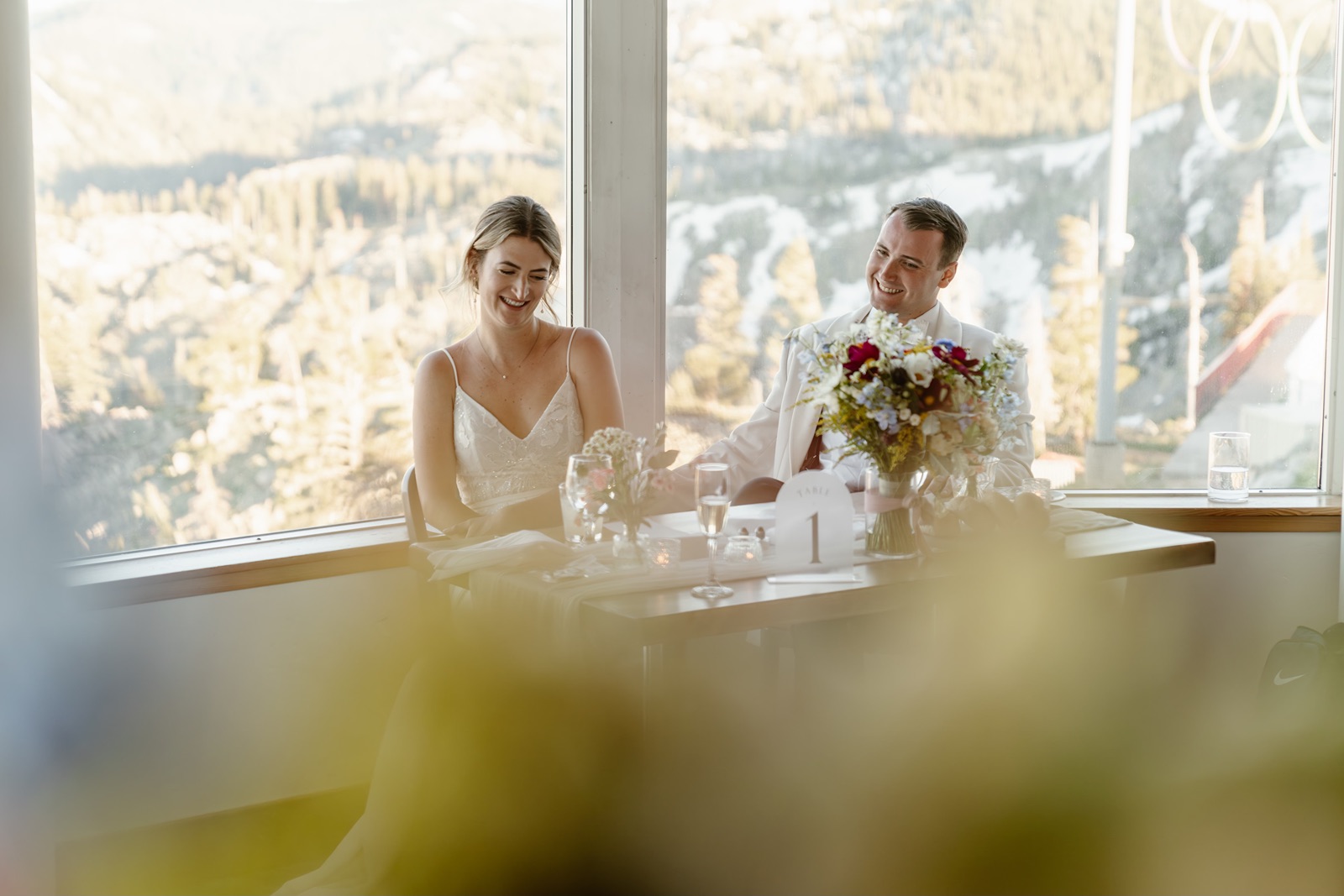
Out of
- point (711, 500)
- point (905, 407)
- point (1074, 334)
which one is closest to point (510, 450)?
point (711, 500)

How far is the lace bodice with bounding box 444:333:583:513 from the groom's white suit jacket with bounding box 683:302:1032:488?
14.8 inches

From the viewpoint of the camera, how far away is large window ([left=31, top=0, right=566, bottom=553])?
2.48 metres

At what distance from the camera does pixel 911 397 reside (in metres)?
2.05

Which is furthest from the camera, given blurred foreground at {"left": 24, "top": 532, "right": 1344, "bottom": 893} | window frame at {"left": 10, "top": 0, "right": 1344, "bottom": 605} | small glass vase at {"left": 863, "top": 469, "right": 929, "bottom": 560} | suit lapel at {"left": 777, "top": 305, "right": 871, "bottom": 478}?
suit lapel at {"left": 777, "top": 305, "right": 871, "bottom": 478}

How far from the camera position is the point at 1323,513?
3176 mm

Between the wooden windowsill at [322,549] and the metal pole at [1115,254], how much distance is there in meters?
0.11

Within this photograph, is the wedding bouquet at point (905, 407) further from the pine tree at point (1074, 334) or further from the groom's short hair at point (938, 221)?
the pine tree at point (1074, 334)

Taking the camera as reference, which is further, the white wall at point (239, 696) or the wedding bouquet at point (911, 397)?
the white wall at point (239, 696)

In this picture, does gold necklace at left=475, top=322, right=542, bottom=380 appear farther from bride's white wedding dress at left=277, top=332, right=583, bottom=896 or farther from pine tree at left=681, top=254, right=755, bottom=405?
pine tree at left=681, top=254, right=755, bottom=405

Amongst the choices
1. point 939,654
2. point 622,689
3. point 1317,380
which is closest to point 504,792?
point 622,689

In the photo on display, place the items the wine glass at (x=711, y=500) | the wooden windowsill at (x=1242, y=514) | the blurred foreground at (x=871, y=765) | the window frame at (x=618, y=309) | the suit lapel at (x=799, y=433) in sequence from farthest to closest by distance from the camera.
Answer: the wooden windowsill at (x=1242, y=514) → the suit lapel at (x=799, y=433) → the window frame at (x=618, y=309) → the wine glass at (x=711, y=500) → the blurred foreground at (x=871, y=765)

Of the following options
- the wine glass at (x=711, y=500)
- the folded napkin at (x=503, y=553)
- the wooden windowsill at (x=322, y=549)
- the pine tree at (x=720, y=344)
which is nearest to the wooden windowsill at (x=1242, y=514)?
the wooden windowsill at (x=322, y=549)

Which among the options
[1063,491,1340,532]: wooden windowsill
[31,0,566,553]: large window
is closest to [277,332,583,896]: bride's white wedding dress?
[31,0,566,553]: large window

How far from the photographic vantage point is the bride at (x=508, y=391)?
2721mm
